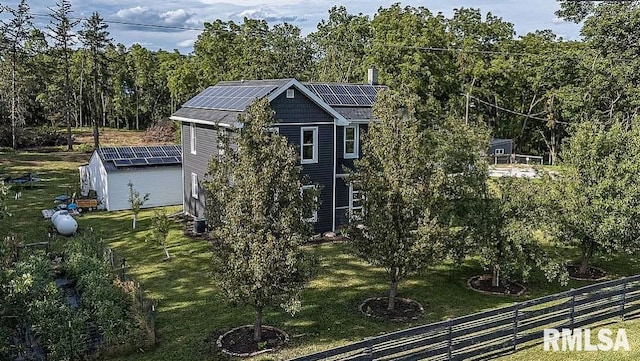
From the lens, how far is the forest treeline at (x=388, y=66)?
1694 inches

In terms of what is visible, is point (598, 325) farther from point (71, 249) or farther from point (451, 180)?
point (71, 249)

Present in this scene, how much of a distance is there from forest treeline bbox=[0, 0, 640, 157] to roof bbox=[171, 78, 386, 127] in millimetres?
11221

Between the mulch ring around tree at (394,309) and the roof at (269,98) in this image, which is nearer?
the mulch ring around tree at (394,309)

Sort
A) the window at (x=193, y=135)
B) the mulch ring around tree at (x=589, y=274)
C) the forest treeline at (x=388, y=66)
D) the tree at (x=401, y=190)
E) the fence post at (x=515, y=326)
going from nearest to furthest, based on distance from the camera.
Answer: the fence post at (x=515, y=326) < the tree at (x=401, y=190) < the mulch ring around tree at (x=589, y=274) < the window at (x=193, y=135) < the forest treeline at (x=388, y=66)

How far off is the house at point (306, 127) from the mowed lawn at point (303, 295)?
2640mm

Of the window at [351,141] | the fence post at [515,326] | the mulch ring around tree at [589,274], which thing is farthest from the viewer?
the window at [351,141]

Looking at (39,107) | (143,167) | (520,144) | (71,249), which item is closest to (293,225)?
(71,249)

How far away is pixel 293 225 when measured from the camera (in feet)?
40.0

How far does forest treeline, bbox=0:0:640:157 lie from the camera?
141 ft

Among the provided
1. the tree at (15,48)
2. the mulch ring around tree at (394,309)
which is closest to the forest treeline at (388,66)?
the tree at (15,48)

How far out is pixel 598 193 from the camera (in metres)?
16.3

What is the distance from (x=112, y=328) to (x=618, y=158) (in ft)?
52.5

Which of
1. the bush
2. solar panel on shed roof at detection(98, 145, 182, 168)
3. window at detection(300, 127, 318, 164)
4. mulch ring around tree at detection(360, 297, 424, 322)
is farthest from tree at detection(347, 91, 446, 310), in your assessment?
the bush

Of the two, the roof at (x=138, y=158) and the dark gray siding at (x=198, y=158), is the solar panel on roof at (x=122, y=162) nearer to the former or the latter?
the roof at (x=138, y=158)
